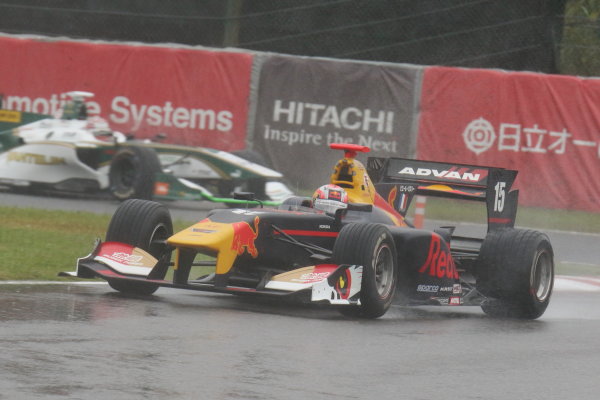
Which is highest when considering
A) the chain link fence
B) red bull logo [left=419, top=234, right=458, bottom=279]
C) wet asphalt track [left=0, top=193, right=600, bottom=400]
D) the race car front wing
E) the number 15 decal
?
the chain link fence

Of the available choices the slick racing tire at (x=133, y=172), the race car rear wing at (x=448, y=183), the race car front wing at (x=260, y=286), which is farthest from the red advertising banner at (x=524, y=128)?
the race car front wing at (x=260, y=286)

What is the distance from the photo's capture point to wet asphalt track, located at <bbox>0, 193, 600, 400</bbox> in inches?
235

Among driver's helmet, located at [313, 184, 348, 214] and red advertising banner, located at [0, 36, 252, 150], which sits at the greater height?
red advertising banner, located at [0, 36, 252, 150]

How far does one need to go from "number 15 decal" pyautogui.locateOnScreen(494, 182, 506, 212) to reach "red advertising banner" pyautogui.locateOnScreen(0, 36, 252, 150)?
376 inches

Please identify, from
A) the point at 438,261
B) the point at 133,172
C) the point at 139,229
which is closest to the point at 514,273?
the point at 438,261

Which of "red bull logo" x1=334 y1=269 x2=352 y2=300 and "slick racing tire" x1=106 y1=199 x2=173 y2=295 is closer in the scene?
"red bull logo" x1=334 y1=269 x2=352 y2=300

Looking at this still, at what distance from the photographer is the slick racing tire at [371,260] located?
8.65 metres

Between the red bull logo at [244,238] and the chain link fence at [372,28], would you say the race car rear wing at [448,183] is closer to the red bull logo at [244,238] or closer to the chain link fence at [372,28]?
the red bull logo at [244,238]

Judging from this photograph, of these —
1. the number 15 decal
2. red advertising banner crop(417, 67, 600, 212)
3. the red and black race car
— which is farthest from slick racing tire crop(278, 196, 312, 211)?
red advertising banner crop(417, 67, 600, 212)

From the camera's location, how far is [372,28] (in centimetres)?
2497

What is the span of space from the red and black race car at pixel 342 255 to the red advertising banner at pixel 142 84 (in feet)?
31.6

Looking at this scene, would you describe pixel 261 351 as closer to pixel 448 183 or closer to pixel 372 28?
pixel 448 183

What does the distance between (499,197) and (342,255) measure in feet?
7.94

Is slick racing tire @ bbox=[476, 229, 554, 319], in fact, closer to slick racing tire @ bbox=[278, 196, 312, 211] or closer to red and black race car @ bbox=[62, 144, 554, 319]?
red and black race car @ bbox=[62, 144, 554, 319]
